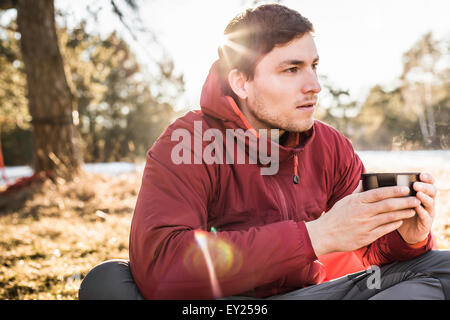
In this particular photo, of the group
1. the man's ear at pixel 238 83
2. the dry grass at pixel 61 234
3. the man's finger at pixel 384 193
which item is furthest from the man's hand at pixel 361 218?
the dry grass at pixel 61 234

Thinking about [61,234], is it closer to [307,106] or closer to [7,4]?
[307,106]

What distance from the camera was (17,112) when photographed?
827 inches

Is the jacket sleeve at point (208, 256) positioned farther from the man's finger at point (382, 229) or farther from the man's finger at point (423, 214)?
the man's finger at point (423, 214)

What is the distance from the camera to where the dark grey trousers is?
4.83 ft

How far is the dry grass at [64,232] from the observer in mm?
3037

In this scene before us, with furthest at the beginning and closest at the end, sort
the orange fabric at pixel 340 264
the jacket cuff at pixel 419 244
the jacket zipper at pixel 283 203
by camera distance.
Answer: the orange fabric at pixel 340 264 → the jacket zipper at pixel 283 203 → the jacket cuff at pixel 419 244

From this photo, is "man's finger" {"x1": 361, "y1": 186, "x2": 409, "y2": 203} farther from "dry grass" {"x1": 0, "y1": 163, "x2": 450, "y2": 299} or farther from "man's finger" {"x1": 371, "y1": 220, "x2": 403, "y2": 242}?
"dry grass" {"x1": 0, "y1": 163, "x2": 450, "y2": 299}

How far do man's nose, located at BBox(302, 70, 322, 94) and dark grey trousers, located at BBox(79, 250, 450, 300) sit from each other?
89cm

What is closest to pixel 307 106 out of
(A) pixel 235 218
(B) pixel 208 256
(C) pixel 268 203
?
(C) pixel 268 203

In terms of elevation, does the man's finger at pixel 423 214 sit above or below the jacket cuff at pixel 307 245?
above

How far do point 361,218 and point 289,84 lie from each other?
34.2 inches

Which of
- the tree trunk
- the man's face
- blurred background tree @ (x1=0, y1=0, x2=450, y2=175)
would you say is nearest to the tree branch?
blurred background tree @ (x1=0, y1=0, x2=450, y2=175)

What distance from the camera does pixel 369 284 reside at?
1.64 metres

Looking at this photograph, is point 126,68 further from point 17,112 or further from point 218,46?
point 218,46
